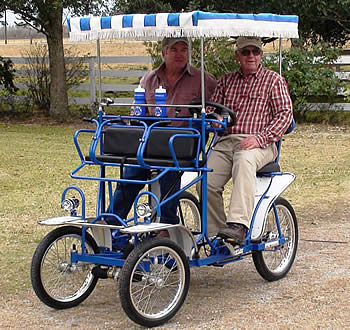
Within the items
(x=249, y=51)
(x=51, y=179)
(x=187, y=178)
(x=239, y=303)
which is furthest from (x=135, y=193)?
(x=51, y=179)

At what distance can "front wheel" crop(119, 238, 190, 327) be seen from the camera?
15.1 ft

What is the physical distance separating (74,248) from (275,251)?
162 centimetres

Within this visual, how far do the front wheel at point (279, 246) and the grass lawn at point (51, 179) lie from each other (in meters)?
1.64

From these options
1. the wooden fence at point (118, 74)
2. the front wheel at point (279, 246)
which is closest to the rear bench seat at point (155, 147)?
the front wheel at point (279, 246)

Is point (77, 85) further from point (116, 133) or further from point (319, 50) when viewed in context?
point (116, 133)

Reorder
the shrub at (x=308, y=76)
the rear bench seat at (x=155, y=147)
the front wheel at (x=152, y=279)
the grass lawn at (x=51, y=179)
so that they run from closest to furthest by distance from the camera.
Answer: the front wheel at (x=152, y=279) → the rear bench seat at (x=155, y=147) → the grass lawn at (x=51, y=179) → the shrub at (x=308, y=76)

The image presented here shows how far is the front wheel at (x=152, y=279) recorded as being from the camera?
15.1ft

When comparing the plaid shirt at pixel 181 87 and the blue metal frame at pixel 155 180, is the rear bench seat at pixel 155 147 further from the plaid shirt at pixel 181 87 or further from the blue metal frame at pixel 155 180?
A: the plaid shirt at pixel 181 87

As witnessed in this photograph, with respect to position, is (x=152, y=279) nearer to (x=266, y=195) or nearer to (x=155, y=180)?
(x=155, y=180)

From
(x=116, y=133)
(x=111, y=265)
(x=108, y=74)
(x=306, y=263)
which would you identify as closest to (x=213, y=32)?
(x=116, y=133)

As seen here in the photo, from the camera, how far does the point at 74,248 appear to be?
17.0ft

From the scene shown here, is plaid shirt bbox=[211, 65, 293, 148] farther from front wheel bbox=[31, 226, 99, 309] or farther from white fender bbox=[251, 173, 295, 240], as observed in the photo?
front wheel bbox=[31, 226, 99, 309]

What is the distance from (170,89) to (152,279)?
4.85ft

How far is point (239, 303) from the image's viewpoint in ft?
17.2
